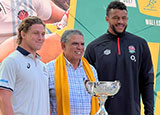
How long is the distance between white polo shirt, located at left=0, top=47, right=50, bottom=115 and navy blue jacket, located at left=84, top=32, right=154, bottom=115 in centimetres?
70

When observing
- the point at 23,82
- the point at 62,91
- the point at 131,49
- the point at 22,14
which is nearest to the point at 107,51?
the point at 131,49

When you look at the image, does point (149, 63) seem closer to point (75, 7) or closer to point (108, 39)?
point (108, 39)

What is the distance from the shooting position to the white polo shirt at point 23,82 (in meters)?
1.58

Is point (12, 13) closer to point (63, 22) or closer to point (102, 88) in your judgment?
point (63, 22)

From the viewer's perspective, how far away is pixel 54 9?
340 cm

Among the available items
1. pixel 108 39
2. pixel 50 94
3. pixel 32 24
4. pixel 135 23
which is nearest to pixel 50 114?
pixel 50 94

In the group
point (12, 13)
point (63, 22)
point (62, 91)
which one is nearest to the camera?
point (62, 91)

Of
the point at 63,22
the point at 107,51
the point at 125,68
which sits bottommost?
the point at 125,68

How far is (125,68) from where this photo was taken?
2.28 m

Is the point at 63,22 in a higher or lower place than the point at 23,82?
higher

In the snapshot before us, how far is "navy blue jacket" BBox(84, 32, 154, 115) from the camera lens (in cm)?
228

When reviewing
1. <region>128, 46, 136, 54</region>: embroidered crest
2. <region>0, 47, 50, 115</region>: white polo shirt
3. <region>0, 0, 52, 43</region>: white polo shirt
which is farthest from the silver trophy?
<region>0, 0, 52, 43</region>: white polo shirt

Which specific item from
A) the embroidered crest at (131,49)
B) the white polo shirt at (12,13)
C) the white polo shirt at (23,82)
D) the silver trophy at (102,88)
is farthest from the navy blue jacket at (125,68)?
the white polo shirt at (12,13)

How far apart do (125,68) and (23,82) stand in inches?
35.6
